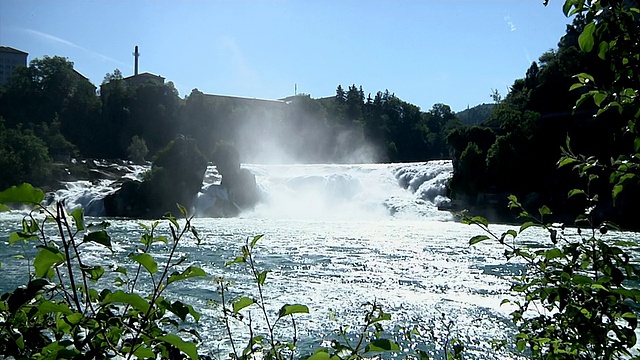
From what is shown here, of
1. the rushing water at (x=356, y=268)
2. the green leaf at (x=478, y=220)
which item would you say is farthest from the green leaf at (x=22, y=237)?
the green leaf at (x=478, y=220)

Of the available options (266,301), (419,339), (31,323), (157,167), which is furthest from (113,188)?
(31,323)

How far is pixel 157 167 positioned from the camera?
123 feet

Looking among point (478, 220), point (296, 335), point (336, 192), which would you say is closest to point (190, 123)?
point (336, 192)

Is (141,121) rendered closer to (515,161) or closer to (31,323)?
(515,161)

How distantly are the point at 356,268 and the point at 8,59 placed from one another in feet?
303

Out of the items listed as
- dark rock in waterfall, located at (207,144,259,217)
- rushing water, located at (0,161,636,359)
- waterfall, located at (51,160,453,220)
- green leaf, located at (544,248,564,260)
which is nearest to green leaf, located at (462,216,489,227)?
green leaf, located at (544,248,564,260)

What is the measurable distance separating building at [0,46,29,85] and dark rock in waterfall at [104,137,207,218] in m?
64.0

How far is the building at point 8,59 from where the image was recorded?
8662 centimetres

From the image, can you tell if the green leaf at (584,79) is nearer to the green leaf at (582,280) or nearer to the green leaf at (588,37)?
the green leaf at (588,37)

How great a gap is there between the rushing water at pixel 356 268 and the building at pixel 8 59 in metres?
64.8

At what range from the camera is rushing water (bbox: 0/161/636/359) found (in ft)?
31.7

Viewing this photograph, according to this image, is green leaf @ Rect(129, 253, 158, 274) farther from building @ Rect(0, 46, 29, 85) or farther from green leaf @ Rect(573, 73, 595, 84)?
building @ Rect(0, 46, 29, 85)

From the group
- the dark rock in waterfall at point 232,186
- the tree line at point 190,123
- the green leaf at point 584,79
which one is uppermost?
the tree line at point 190,123

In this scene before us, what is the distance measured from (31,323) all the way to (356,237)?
2187 centimetres
